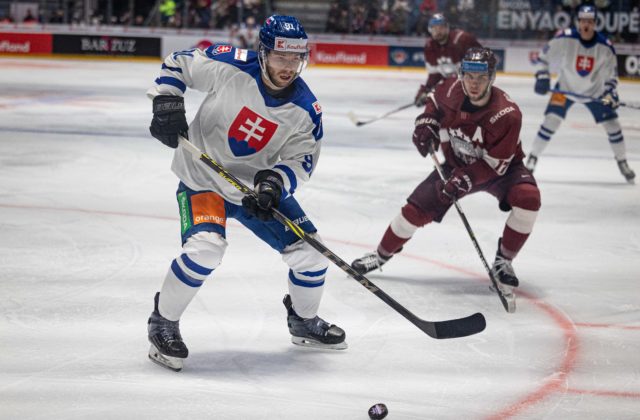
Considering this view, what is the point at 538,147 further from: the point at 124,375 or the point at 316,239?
the point at 124,375

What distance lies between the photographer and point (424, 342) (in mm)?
3447

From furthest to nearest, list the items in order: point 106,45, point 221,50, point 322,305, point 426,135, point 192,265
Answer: point 106,45, point 426,135, point 322,305, point 221,50, point 192,265

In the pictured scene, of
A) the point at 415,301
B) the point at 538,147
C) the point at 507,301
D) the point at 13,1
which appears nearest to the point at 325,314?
the point at 415,301

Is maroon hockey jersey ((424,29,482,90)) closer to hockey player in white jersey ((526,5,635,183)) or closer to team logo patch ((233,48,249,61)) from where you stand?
hockey player in white jersey ((526,5,635,183))

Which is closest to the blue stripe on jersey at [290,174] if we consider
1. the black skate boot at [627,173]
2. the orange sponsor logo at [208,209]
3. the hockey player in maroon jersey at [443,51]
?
the orange sponsor logo at [208,209]

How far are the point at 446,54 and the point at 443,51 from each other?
0.04 metres

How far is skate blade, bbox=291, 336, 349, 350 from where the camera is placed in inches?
132

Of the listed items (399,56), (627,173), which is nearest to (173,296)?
(627,173)

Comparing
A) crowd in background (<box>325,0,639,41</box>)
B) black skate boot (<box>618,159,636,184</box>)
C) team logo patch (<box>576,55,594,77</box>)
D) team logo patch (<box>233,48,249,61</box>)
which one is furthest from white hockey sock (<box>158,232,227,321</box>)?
crowd in background (<box>325,0,639,41</box>)

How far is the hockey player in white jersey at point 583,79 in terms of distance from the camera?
703 cm

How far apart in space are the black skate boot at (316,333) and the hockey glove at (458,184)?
3.04 feet

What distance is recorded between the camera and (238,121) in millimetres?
3160

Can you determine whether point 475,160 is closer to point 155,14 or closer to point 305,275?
point 305,275

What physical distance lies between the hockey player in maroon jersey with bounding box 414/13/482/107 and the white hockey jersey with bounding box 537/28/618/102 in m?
0.99
